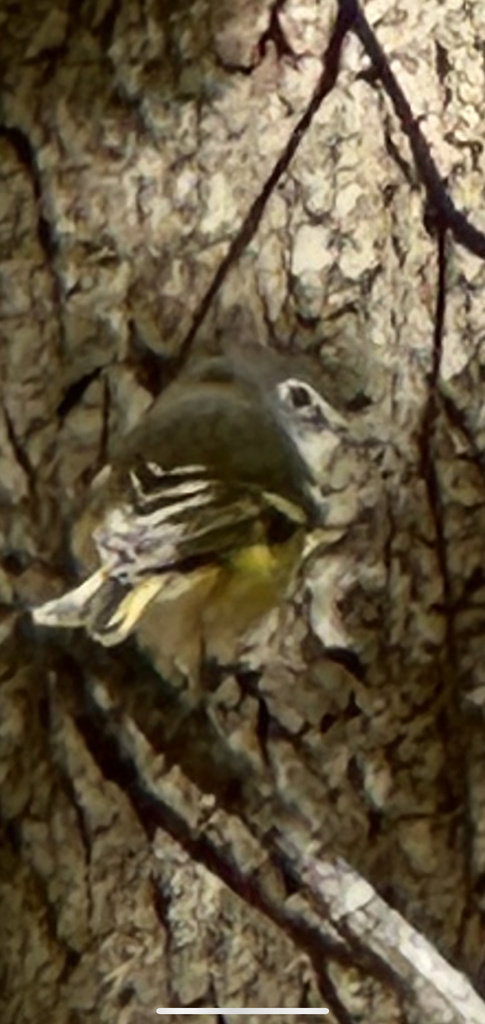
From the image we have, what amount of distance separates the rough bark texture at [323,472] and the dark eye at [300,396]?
1cm

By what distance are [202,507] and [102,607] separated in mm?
58

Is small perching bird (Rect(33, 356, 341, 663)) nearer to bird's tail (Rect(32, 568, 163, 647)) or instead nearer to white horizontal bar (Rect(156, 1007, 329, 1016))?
bird's tail (Rect(32, 568, 163, 647))

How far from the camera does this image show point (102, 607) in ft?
2.57

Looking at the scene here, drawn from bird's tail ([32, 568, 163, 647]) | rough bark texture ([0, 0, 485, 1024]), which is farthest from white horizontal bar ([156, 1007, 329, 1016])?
bird's tail ([32, 568, 163, 647])

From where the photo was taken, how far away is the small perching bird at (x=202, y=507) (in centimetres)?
78

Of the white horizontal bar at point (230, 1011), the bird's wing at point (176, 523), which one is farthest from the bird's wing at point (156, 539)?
the white horizontal bar at point (230, 1011)

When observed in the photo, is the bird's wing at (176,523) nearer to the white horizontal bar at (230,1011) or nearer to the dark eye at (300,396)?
the dark eye at (300,396)

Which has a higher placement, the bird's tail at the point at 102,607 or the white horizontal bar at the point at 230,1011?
the bird's tail at the point at 102,607

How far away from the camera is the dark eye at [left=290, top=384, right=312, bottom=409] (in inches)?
31.9

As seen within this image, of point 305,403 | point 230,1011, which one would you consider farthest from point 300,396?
point 230,1011

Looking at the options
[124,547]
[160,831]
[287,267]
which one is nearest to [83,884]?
[160,831]

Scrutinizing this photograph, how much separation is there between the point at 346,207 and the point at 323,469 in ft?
0.37

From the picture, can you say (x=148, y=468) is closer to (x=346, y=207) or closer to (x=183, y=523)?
(x=183, y=523)

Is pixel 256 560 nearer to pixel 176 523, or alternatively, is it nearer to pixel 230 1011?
pixel 176 523
